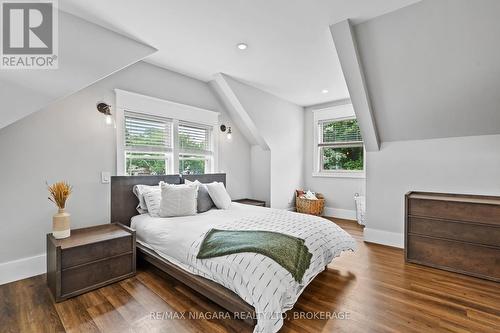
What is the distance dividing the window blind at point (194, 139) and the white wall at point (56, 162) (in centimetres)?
73

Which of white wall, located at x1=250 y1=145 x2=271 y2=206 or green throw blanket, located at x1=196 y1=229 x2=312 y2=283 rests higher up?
white wall, located at x1=250 y1=145 x2=271 y2=206

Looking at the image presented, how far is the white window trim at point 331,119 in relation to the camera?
4750 millimetres

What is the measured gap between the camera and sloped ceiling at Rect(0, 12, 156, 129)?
1.93 metres

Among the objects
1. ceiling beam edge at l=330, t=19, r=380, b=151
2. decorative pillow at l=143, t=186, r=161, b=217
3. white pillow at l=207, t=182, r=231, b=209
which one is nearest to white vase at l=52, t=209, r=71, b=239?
decorative pillow at l=143, t=186, r=161, b=217

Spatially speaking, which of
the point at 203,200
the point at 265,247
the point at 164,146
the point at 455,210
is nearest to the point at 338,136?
the point at 455,210

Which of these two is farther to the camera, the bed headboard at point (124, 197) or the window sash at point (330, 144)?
the window sash at point (330, 144)

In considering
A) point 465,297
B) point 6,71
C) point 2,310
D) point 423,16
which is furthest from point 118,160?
point 465,297

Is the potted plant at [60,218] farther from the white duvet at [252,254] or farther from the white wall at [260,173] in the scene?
the white wall at [260,173]

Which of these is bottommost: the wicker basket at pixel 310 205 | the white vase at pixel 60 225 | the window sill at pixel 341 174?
the wicker basket at pixel 310 205

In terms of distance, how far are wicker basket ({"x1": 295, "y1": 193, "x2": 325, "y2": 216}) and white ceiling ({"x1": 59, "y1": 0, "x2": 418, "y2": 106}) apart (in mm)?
2462

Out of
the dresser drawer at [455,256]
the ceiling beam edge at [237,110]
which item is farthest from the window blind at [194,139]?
the dresser drawer at [455,256]

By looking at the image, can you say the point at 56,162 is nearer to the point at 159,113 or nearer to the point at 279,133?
the point at 159,113

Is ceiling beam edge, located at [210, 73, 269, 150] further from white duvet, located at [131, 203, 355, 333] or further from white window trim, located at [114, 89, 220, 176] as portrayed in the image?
white duvet, located at [131, 203, 355, 333]

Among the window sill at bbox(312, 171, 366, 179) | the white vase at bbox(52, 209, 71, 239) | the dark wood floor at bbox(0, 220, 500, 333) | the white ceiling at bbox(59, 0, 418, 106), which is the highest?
the white ceiling at bbox(59, 0, 418, 106)
